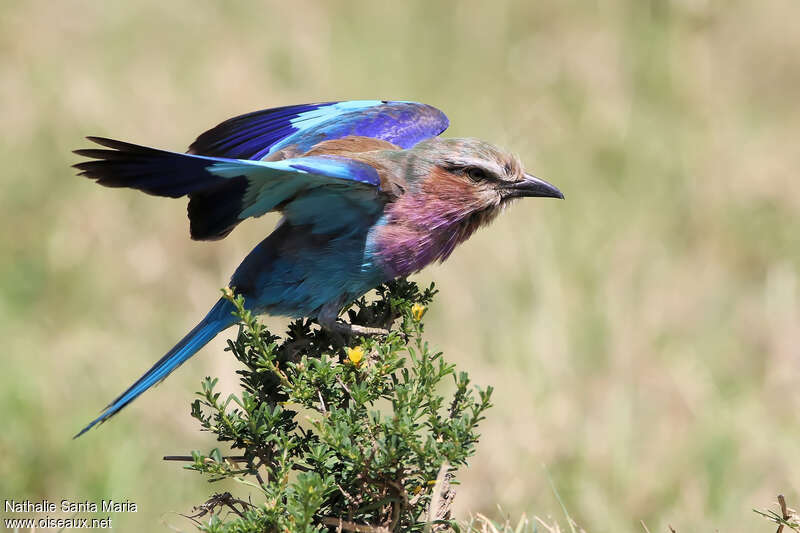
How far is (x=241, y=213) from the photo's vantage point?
351 centimetres

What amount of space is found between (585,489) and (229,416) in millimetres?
2470

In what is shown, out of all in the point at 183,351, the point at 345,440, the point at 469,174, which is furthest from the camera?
the point at 469,174

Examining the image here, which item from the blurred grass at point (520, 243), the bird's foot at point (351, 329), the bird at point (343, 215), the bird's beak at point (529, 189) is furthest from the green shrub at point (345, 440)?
the blurred grass at point (520, 243)

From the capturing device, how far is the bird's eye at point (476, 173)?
12.6 feet

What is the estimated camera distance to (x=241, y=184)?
3443 millimetres

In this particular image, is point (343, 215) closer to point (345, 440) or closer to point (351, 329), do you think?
point (351, 329)

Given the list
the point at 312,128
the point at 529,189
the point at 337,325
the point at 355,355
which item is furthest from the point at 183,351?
the point at 529,189

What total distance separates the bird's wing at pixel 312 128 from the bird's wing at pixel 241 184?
0.47 m

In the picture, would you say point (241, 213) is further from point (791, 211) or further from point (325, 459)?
point (791, 211)

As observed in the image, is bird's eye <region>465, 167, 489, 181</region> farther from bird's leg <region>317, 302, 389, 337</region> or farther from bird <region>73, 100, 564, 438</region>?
bird's leg <region>317, 302, 389, 337</region>

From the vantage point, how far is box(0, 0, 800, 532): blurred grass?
514 cm

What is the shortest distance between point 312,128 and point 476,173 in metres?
0.79

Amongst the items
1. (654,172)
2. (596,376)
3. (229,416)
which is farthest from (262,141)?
(654,172)

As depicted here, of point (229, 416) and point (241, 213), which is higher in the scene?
point (241, 213)
